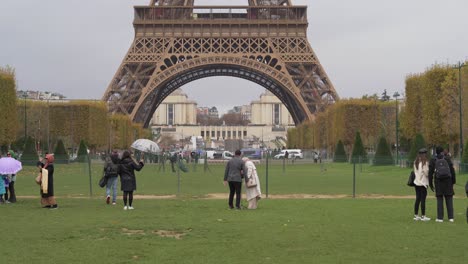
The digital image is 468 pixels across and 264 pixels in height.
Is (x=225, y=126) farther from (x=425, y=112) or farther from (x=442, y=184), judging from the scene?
(x=442, y=184)

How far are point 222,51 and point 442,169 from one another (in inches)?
2371

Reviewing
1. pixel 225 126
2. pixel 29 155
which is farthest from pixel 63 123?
pixel 225 126

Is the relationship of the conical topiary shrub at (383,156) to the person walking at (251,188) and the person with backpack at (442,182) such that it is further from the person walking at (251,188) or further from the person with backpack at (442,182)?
the person with backpack at (442,182)

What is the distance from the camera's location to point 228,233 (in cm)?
1445

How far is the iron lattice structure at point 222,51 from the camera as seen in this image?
7344 cm

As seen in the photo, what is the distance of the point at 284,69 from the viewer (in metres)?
72.9

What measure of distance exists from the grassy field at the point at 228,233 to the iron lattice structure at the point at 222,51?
5111cm

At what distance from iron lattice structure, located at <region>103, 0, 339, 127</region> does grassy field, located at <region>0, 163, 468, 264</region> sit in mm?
51108

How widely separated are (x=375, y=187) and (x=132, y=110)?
46.2 meters

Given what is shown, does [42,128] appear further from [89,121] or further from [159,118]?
[159,118]


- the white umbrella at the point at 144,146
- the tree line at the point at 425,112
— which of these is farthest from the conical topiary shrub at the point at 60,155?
the tree line at the point at 425,112

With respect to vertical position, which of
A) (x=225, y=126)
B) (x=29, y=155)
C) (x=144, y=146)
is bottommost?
(x=29, y=155)

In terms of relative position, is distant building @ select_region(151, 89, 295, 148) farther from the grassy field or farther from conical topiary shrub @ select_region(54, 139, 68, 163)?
the grassy field

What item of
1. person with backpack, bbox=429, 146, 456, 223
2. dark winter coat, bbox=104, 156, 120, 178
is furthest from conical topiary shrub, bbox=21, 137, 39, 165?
person with backpack, bbox=429, 146, 456, 223
